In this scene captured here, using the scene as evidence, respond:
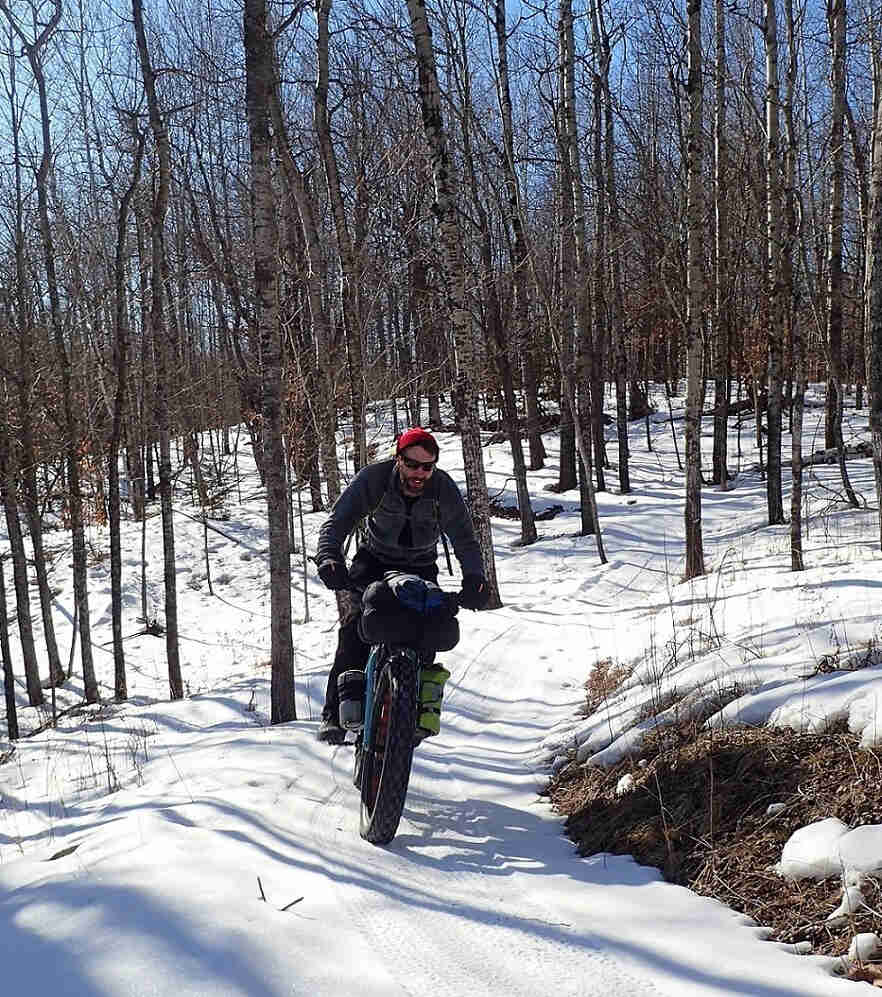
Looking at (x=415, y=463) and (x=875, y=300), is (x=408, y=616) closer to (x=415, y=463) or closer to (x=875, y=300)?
(x=415, y=463)

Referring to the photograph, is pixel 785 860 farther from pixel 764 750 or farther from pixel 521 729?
pixel 521 729

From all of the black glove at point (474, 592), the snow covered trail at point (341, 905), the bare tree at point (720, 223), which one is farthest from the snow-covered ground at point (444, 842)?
the bare tree at point (720, 223)

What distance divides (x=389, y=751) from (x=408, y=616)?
24.9 inches

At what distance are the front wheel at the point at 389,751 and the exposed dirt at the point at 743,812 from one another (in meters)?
0.88

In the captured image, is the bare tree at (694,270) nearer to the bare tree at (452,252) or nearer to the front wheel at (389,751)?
the bare tree at (452,252)

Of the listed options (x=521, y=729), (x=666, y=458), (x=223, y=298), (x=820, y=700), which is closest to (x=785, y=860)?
(x=820, y=700)

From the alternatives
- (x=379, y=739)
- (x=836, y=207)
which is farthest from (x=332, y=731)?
(x=836, y=207)

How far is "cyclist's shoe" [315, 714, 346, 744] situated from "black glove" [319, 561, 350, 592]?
0.90m

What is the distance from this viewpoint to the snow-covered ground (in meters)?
2.41

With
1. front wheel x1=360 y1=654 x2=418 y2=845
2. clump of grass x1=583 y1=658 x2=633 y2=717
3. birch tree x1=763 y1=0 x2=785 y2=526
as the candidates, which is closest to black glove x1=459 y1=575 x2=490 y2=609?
front wheel x1=360 y1=654 x2=418 y2=845

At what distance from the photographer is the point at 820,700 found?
12.0 ft

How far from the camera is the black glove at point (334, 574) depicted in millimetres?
4215

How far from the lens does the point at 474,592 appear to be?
4.33 metres

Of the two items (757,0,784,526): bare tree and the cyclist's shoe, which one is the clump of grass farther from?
(757,0,784,526): bare tree
